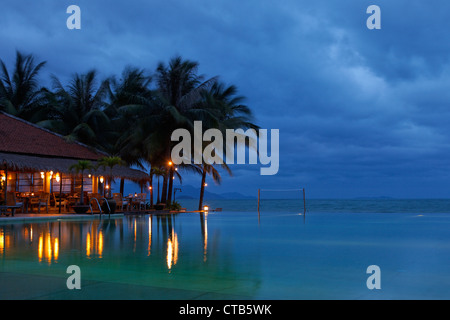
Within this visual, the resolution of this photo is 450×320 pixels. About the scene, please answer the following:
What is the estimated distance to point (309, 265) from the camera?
485 cm

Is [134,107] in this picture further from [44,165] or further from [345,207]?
[345,207]

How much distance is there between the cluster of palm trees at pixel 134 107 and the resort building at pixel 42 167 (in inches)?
76.3

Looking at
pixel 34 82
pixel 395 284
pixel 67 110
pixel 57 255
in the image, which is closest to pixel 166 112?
pixel 67 110

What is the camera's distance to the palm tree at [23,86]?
85.0 ft

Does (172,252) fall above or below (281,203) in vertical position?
above

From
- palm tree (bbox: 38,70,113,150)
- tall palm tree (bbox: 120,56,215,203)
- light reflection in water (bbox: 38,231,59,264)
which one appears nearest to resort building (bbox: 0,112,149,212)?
tall palm tree (bbox: 120,56,215,203)

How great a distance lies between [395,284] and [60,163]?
16677mm

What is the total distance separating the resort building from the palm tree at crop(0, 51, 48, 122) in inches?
197

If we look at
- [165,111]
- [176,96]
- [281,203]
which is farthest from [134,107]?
[281,203]

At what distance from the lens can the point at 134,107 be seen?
2195 centimetres

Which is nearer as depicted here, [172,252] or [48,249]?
[172,252]

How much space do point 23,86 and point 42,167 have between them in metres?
11.7

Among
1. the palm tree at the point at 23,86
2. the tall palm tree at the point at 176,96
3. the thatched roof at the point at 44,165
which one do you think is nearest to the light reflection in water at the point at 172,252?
the thatched roof at the point at 44,165

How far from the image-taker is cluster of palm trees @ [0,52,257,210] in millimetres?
21969
